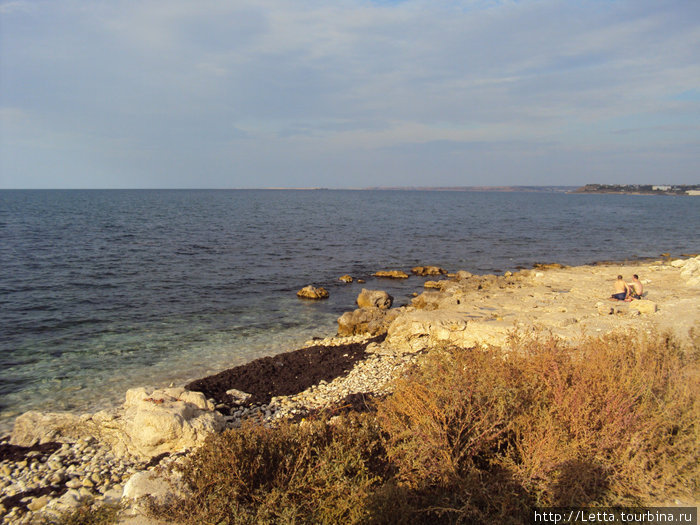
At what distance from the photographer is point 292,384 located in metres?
11.0

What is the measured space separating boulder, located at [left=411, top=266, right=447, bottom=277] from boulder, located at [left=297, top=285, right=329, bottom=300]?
8.08m

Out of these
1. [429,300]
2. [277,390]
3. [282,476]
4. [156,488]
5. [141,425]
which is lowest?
[277,390]

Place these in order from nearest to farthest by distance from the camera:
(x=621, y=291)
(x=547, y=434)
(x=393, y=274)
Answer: (x=547, y=434) → (x=621, y=291) → (x=393, y=274)

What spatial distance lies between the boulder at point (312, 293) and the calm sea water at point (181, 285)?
2.17 feet

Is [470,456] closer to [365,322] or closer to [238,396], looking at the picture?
[238,396]

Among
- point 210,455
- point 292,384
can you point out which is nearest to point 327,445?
point 210,455

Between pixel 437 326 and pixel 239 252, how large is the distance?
23.8 metres

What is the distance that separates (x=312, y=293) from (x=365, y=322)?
20.2ft

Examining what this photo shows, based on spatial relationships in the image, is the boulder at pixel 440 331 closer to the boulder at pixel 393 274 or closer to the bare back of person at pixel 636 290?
the bare back of person at pixel 636 290

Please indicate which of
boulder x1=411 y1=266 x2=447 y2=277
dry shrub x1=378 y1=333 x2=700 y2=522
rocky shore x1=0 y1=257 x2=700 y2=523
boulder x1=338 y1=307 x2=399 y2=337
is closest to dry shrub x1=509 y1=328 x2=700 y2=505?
dry shrub x1=378 y1=333 x2=700 y2=522

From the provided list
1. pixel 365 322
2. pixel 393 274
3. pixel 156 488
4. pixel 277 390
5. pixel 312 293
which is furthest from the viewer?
pixel 393 274

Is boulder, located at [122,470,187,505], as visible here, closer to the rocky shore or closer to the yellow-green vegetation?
the rocky shore

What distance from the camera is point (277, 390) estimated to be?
419 inches

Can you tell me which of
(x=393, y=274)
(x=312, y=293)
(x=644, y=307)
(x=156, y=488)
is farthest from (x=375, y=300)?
(x=156, y=488)
